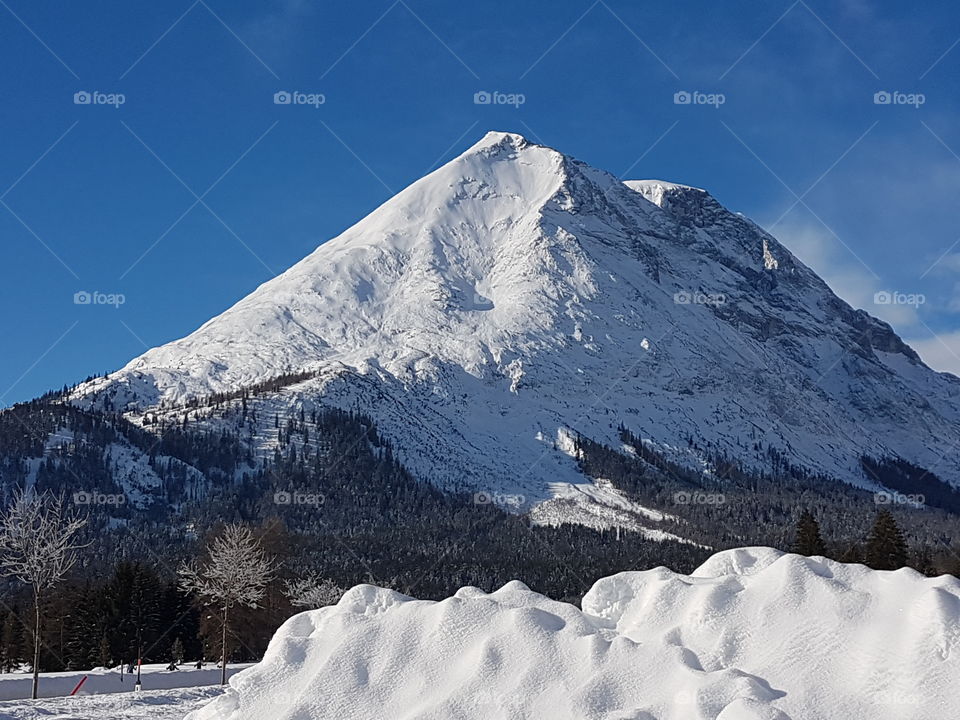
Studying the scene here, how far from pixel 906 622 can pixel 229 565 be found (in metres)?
45.9

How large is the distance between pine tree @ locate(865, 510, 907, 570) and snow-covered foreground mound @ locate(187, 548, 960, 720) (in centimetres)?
5582

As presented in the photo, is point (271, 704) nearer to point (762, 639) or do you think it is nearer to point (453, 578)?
point (762, 639)

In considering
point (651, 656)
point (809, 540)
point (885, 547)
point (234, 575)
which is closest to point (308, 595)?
point (234, 575)

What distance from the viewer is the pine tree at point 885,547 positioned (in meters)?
73.4

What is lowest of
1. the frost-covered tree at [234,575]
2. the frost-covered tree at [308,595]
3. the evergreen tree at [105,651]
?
the evergreen tree at [105,651]

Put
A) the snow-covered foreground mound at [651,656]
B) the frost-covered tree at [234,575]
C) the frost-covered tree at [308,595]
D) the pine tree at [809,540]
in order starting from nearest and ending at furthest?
1. the snow-covered foreground mound at [651,656]
2. the frost-covered tree at [234,575]
3. the pine tree at [809,540]
4. the frost-covered tree at [308,595]

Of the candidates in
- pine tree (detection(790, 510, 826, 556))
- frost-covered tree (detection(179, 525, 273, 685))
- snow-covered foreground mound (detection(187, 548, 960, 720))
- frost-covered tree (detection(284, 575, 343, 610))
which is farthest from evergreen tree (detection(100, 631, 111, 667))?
pine tree (detection(790, 510, 826, 556))

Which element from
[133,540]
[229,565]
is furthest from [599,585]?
[133,540]

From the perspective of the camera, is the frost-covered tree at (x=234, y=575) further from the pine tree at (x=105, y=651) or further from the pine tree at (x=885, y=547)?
the pine tree at (x=885, y=547)

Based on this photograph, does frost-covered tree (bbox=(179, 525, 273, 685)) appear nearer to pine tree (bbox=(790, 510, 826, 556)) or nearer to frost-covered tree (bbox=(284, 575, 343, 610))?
frost-covered tree (bbox=(284, 575, 343, 610))

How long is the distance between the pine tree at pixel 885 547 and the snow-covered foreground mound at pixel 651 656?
55820mm

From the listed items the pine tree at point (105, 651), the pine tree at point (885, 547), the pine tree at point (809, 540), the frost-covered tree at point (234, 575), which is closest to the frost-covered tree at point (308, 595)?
the frost-covered tree at point (234, 575)

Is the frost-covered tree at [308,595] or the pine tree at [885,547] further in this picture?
the frost-covered tree at [308,595]

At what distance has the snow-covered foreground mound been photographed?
60.1 ft
